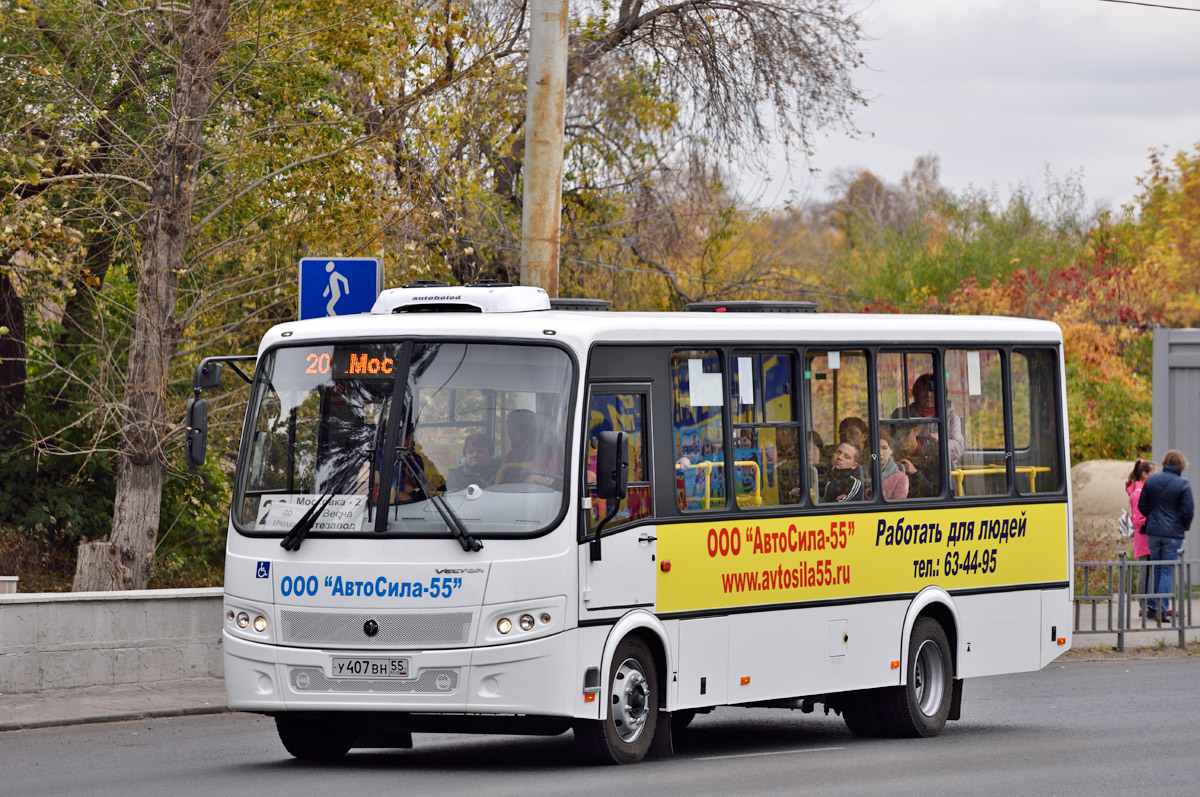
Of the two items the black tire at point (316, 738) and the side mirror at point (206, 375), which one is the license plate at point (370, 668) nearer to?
the black tire at point (316, 738)

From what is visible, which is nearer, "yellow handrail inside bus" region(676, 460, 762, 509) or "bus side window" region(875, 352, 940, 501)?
"yellow handrail inside bus" region(676, 460, 762, 509)

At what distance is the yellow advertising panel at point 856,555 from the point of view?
38.0 feet

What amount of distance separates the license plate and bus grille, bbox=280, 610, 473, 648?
8 centimetres

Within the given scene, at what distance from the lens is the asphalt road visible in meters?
10.2

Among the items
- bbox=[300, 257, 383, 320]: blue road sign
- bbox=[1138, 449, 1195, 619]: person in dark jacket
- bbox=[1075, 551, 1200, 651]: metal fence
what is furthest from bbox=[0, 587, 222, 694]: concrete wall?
bbox=[1138, 449, 1195, 619]: person in dark jacket

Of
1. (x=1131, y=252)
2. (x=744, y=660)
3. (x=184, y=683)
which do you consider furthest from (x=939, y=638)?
(x=1131, y=252)

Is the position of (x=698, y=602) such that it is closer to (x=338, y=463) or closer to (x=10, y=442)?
(x=338, y=463)

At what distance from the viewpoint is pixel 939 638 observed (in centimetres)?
1359

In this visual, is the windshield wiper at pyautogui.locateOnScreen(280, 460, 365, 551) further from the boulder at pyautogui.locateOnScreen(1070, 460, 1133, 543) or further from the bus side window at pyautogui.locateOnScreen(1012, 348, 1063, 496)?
the boulder at pyautogui.locateOnScreen(1070, 460, 1133, 543)

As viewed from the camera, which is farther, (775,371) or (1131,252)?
(1131,252)

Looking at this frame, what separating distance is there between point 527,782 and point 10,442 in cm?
1341

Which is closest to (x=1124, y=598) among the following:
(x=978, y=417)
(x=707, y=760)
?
(x=978, y=417)

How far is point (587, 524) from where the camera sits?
10.7 metres

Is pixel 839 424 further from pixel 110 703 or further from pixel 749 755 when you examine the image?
pixel 110 703
